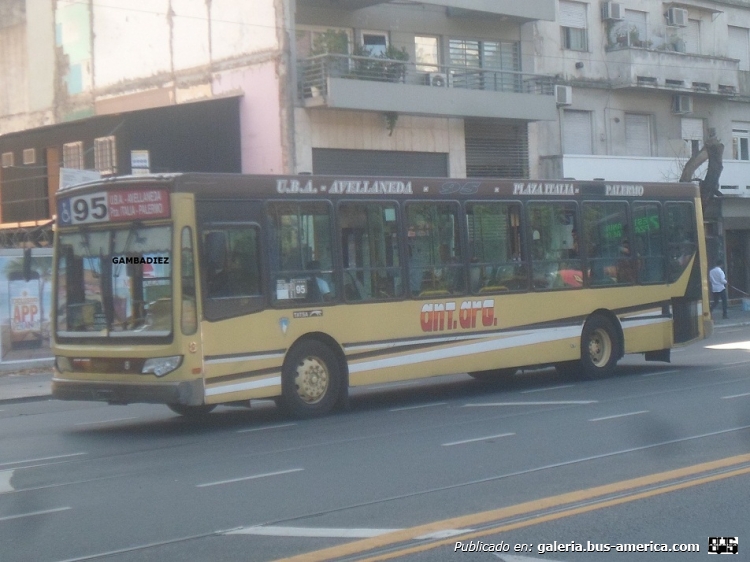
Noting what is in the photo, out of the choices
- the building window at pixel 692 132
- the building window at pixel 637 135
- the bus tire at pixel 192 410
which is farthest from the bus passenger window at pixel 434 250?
the building window at pixel 692 132

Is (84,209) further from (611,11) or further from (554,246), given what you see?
(611,11)

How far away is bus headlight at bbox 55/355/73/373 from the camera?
1293 centimetres

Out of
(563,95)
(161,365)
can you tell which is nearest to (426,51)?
A: (563,95)

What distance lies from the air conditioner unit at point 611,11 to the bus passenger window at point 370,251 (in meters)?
22.7

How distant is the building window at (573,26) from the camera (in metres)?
34.1

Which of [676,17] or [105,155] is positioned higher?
[676,17]

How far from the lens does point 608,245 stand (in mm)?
17312

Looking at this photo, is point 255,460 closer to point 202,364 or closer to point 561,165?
point 202,364

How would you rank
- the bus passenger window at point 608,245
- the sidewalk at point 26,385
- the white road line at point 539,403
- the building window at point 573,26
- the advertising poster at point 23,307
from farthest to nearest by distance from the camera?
the building window at point 573,26, the advertising poster at point 23,307, the sidewalk at point 26,385, the bus passenger window at point 608,245, the white road line at point 539,403

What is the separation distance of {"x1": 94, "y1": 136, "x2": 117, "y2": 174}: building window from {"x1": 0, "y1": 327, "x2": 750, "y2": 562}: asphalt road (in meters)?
15.3

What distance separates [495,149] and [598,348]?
15.1 metres

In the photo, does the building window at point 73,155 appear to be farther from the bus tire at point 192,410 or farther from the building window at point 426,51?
the bus tire at point 192,410

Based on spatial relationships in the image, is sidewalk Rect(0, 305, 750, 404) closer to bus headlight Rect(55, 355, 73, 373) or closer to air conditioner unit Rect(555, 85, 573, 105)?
bus headlight Rect(55, 355, 73, 373)

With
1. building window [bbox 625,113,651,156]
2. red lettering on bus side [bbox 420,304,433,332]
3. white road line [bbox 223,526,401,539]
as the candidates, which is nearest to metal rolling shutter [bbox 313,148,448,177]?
building window [bbox 625,113,651,156]
